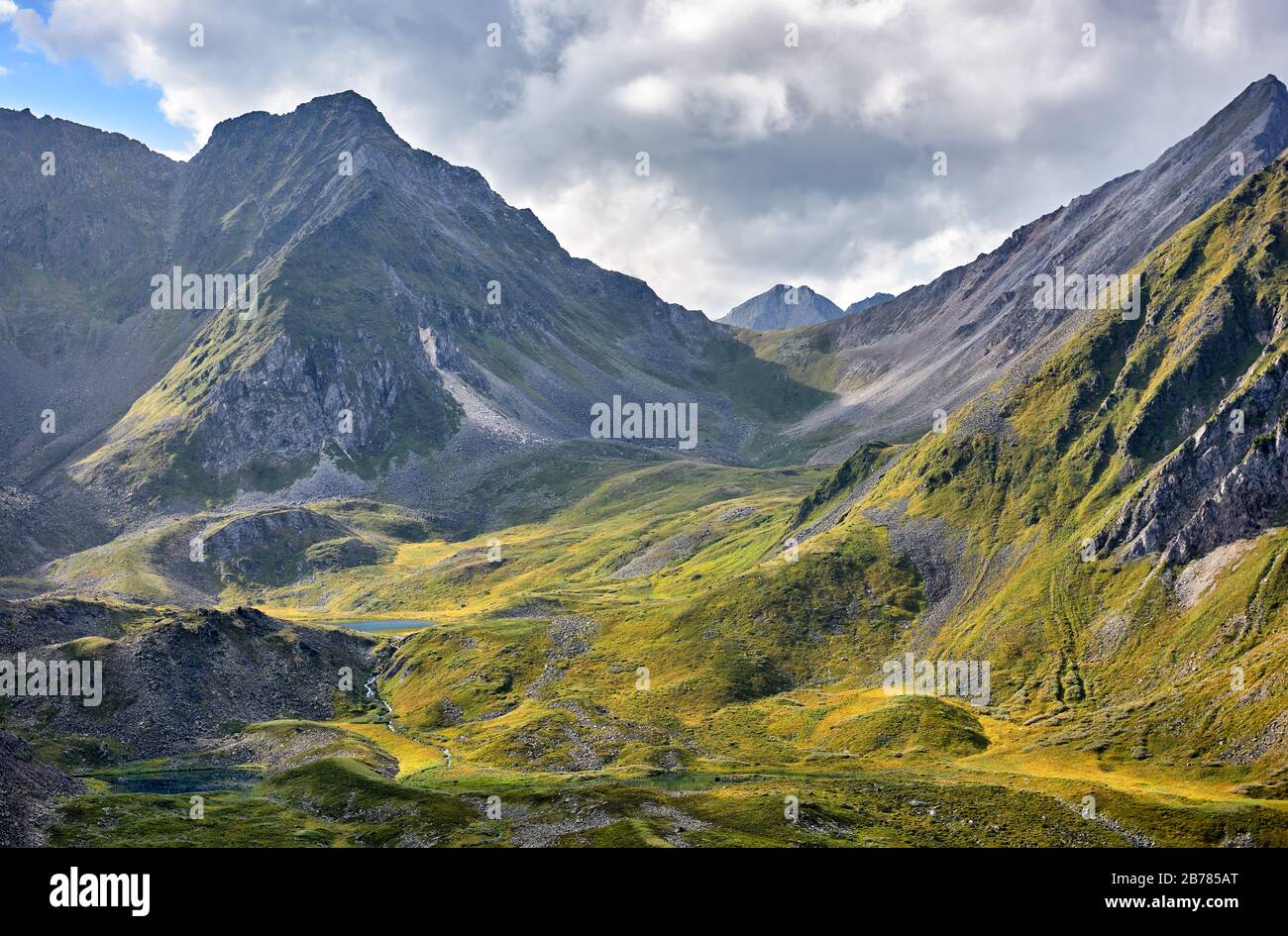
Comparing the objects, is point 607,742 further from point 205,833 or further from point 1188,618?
point 1188,618

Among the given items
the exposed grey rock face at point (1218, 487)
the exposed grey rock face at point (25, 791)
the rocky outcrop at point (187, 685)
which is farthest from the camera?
the exposed grey rock face at point (1218, 487)

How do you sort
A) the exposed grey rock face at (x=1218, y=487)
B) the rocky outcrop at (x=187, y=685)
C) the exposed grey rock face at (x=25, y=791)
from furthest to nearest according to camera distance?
the exposed grey rock face at (x=1218, y=487) → the rocky outcrop at (x=187, y=685) → the exposed grey rock face at (x=25, y=791)

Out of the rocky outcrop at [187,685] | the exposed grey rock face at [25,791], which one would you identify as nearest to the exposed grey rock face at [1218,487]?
the rocky outcrop at [187,685]

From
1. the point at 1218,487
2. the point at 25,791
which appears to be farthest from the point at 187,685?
the point at 1218,487

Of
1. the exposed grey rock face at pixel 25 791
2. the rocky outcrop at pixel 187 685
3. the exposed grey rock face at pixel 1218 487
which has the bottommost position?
the exposed grey rock face at pixel 25 791

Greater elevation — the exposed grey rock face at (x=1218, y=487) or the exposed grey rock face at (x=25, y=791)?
the exposed grey rock face at (x=1218, y=487)

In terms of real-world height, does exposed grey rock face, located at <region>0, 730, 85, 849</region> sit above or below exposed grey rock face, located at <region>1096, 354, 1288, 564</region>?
below

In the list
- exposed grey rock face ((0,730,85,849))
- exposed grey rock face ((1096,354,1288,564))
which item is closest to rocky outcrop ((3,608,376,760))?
exposed grey rock face ((0,730,85,849))

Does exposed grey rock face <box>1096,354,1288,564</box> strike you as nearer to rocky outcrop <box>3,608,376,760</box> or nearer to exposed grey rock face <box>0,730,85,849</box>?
rocky outcrop <box>3,608,376,760</box>

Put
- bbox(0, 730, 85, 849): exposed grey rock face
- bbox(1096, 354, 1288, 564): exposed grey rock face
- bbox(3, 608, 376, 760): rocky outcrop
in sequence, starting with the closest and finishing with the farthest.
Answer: bbox(0, 730, 85, 849): exposed grey rock face, bbox(3, 608, 376, 760): rocky outcrop, bbox(1096, 354, 1288, 564): exposed grey rock face

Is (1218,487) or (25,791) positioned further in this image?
(1218,487)

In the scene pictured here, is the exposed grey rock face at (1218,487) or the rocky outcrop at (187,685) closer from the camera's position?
the rocky outcrop at (187,685)

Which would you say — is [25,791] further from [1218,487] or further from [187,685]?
[1218,487]

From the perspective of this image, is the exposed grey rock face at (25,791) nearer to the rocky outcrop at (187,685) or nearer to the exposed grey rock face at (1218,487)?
the rocky outcrop at (187,685)
